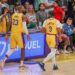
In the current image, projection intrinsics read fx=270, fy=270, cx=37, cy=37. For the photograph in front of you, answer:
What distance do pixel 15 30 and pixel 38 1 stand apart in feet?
13.2

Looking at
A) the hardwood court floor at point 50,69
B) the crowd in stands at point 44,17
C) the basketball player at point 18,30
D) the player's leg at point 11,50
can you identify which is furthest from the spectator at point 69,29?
the player's leg at point 11,50

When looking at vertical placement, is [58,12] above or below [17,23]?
above

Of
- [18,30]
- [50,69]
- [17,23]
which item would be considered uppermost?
[17,23]

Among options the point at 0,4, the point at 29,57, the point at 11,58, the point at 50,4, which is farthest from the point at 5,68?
the point at 50,4

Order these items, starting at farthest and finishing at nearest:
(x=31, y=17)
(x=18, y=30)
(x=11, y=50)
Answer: (x=31, y=17), (x=11, y=50), (x=18, y=30)

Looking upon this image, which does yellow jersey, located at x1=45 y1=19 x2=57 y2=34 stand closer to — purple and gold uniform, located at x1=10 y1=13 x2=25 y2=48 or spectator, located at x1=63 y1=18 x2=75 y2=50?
purple and gold uniform, located at x1=10 y1=13 x2=25 y2=48

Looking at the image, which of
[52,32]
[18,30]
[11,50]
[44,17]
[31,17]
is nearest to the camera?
[52,32]

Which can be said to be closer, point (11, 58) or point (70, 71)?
point (70, 71)

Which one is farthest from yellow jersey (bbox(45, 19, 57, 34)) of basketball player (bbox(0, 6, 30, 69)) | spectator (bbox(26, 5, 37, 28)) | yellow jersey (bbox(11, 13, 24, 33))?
spectator (bbox(26, 5, 37, 28))

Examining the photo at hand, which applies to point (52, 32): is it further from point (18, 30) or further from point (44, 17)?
point (44, 17)

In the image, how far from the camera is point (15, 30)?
7387 mm

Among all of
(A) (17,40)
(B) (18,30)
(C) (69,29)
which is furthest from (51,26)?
(C) (69,29)

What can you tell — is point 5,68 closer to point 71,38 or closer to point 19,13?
point 19,13

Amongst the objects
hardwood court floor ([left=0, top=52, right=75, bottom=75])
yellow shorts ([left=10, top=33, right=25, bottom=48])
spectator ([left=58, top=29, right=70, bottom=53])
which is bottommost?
hardwood court floor ([left=0, top=52, right=75, bottom=75])
